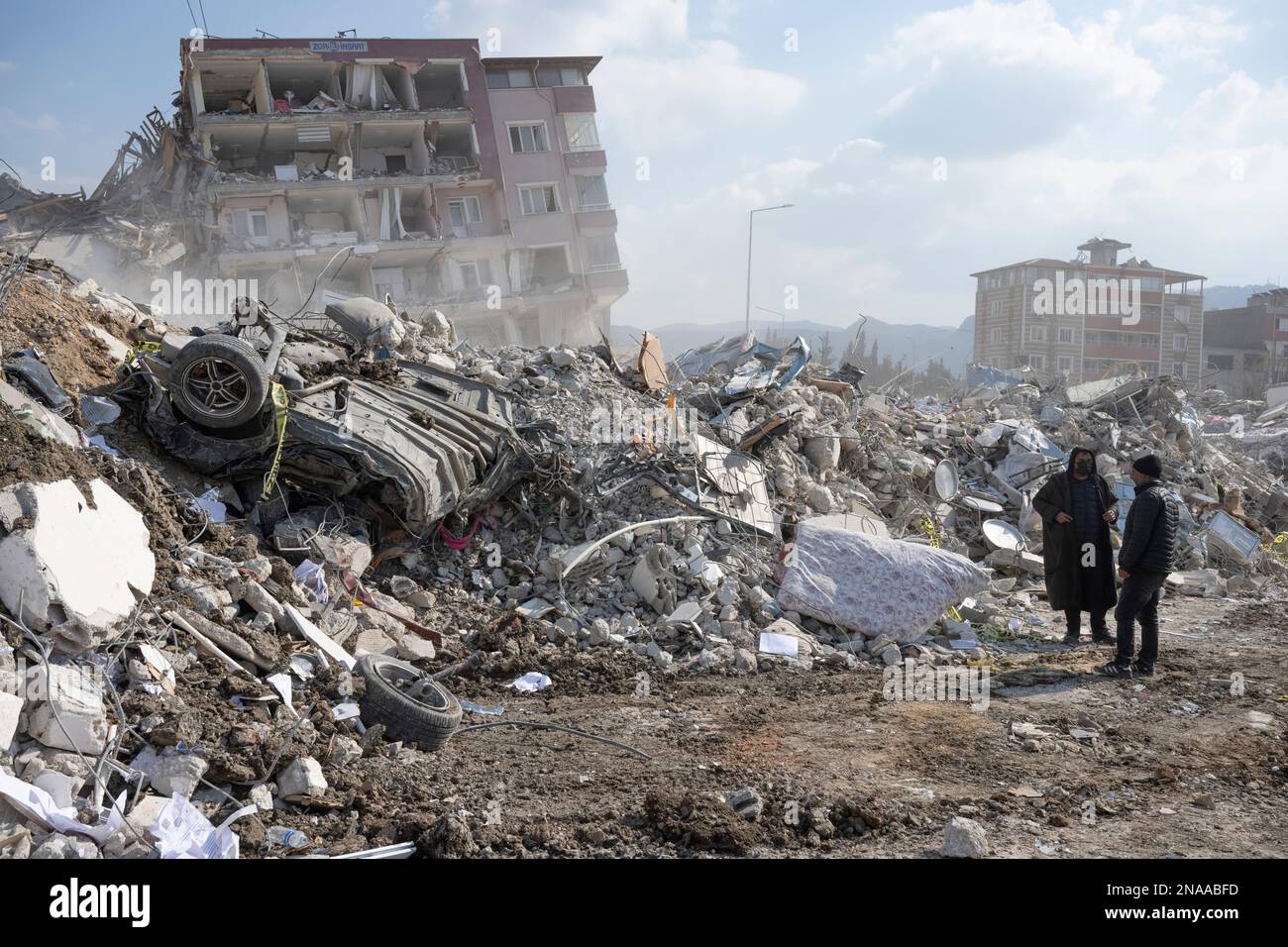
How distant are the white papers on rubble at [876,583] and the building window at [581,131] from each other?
29513 millimetres

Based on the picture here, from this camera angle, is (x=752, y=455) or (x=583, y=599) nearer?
(x=583, y=599)

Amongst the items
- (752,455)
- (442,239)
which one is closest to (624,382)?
(752,455)

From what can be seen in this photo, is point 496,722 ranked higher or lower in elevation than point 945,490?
lower

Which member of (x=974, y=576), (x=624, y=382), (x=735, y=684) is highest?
(x=624, y=382)

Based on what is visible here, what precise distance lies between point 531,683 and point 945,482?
652 cm

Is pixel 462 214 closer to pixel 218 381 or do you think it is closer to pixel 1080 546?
pixel 218 381

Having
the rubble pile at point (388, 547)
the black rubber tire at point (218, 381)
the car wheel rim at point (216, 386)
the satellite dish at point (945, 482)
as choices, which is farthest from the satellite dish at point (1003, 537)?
the car wheel rim at point (216, 386)

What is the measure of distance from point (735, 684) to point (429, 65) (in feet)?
102

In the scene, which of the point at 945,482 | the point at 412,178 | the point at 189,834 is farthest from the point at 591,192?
the point at 189,834

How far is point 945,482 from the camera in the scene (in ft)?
36.1

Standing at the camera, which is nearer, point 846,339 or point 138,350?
point 138,350

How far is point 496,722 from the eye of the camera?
18.1 feet

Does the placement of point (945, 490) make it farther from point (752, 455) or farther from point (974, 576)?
point (974, 576)

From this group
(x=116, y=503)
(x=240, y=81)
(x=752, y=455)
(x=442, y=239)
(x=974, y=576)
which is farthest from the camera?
(x=442, y=239)
